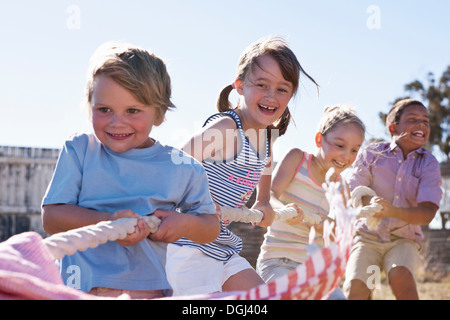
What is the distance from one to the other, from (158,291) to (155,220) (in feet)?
0.89

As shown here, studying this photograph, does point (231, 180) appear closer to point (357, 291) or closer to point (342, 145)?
point (342, 145)

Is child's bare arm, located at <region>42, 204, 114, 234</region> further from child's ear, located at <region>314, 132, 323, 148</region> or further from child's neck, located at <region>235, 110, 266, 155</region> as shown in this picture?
child's ear, located at <region>314, 132, 323, 148</region>

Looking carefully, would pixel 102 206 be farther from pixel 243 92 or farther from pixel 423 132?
pixel 423 132

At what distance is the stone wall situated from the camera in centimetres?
874

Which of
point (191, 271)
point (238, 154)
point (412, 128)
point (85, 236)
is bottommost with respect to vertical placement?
point (191, 271)

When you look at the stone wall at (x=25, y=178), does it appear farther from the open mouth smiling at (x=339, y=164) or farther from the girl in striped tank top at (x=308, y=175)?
the open mouth smiling at (x=339, y=164)

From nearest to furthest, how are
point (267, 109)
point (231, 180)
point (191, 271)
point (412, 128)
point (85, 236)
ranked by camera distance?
point (85, 236), point (191, 271), point (231, 180), point (267, 109), point (412, 128)

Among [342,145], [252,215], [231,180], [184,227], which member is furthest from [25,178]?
[184,227]

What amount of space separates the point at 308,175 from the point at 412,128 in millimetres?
1017

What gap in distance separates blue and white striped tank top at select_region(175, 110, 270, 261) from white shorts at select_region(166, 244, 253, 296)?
6cm

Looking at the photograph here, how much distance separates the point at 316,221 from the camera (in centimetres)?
312

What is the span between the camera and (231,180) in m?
2.79

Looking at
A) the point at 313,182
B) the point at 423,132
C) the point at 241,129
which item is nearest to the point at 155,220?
the point at 241,129

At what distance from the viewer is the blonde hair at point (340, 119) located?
3559 mm
